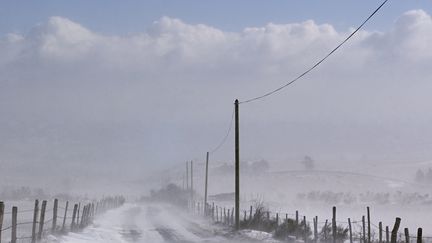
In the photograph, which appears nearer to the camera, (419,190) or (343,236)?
(343,236)

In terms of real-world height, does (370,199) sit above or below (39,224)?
below

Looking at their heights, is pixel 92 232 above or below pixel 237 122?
below

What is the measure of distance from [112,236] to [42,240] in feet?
23.6

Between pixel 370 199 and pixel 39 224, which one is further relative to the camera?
pixel 370 199

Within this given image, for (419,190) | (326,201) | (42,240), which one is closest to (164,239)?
(42,240)

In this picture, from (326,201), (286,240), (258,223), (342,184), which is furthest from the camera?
(342,184)

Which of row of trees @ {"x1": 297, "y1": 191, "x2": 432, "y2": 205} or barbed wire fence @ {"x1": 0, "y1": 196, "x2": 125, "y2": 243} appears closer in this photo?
barbed wire fence @ {"x1": 0, "y1": 196, "x2": 125, "y2": 243}

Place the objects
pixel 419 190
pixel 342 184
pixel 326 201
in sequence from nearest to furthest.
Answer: pixel 326 201 < pixel 419 190 < pixel 342 184

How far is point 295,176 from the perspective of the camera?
199000 millimetres

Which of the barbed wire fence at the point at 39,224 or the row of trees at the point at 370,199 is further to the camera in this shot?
the row of trees at the point at 370,199

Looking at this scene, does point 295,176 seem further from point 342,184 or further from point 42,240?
point 42,240

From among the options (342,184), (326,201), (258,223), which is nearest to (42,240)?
(258,223)

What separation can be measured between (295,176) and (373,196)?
5806cm

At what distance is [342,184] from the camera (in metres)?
184
